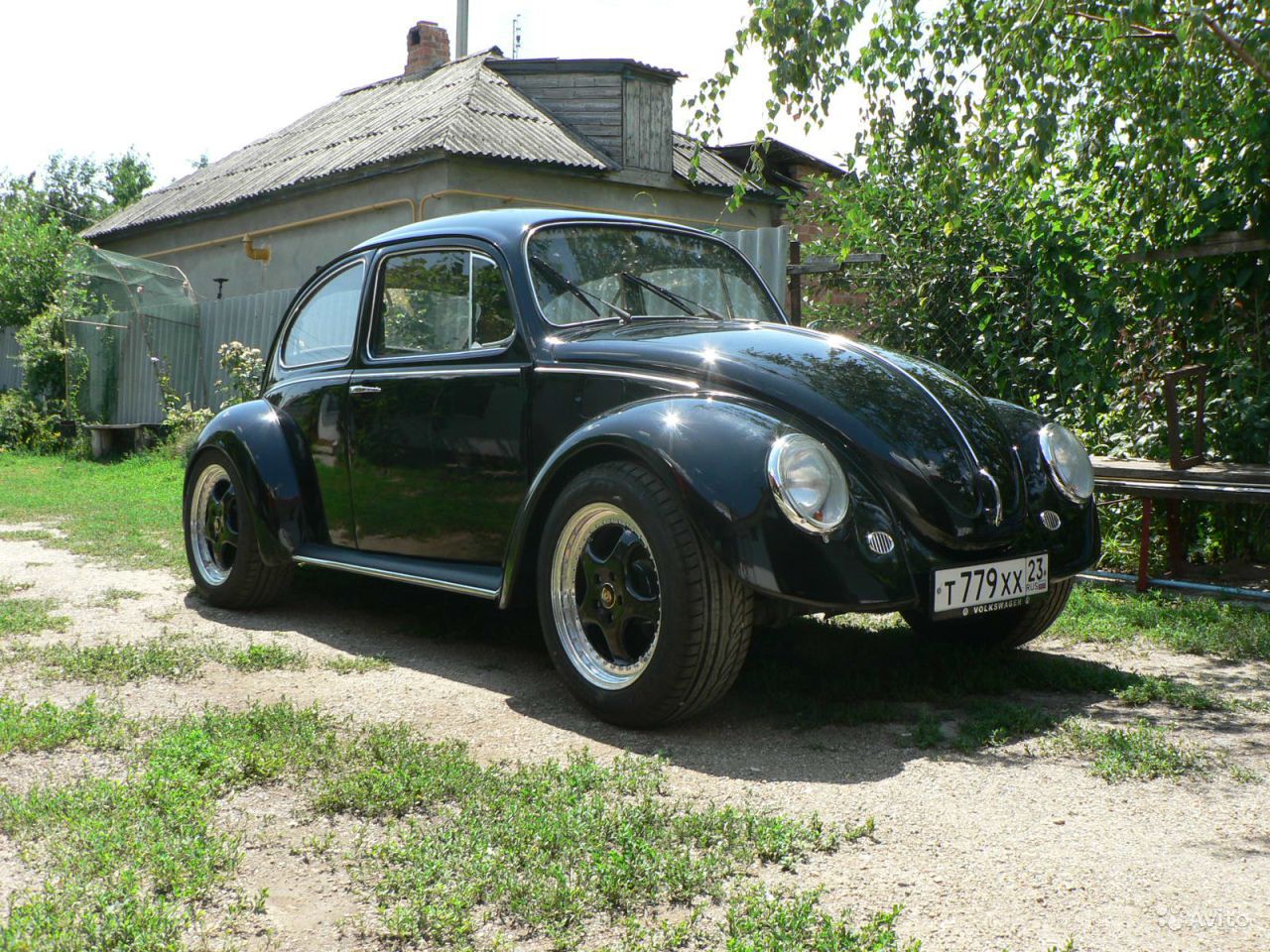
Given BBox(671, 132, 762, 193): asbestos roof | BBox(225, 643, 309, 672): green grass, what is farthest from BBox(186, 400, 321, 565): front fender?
BBox(671, 132, 762, 193): asbestos roof

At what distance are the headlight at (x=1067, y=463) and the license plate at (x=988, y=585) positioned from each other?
36 cm

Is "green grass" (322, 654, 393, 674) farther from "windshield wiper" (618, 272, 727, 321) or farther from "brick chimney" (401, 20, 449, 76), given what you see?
"brick chimney" (401, 20, 449, 76)

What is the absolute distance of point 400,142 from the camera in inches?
647

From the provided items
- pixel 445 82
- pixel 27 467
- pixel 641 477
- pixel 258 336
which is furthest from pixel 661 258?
pixel 445 82

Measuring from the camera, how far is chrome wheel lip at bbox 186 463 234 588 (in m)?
5.78

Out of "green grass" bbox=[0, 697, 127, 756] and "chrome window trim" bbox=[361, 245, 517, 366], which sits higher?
"chrome window trim" bbox=[361, 245, 517, 366]

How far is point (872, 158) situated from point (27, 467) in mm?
11388

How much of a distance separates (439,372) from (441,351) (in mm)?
145

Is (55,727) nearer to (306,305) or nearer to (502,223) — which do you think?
(502,223)

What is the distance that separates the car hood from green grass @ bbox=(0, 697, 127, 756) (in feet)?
6.31

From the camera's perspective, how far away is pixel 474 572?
4508mm

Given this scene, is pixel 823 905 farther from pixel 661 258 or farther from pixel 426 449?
pixel 661 258

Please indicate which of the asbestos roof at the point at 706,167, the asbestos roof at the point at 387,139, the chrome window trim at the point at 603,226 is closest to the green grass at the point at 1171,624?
the chrome window trim at the point at 603,226

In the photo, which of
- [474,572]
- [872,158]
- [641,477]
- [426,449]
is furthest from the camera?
[872,158]
